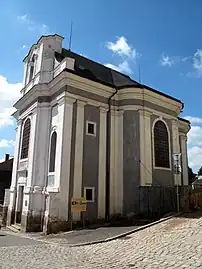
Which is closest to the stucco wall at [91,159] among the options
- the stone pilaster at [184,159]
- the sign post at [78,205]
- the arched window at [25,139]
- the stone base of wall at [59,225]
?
the stone base of wall at [59,225]

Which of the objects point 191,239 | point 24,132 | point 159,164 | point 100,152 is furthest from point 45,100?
point 191,239

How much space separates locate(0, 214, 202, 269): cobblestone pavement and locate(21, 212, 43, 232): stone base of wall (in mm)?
4870

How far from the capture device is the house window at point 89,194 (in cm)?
1579

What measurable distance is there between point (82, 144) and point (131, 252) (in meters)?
8.66

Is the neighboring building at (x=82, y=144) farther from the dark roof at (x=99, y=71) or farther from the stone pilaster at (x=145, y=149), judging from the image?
the dark roof at (x=99, y=71)

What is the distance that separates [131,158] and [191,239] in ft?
28.7

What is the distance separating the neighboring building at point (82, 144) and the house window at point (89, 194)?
0.06 meters

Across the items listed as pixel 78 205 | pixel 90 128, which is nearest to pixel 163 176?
pixel 90 128

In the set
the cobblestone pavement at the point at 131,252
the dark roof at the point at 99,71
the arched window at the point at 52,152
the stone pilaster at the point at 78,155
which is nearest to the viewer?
the cobblestone pavement at the point at 131,252

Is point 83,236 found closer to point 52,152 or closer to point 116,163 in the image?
point 52,152

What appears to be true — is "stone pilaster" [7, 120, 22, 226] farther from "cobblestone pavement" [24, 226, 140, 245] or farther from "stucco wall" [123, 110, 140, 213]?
"stucco wall" [123, 110, 140, 213]

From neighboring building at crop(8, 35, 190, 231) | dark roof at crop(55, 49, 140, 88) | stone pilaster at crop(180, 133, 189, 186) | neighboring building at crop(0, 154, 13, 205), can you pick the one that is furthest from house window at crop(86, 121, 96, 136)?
neighboring building at crop(0, 154, 13, 205)

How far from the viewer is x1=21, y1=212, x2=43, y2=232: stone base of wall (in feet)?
50.0

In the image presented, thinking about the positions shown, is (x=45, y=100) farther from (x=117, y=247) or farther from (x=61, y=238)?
(x=117, y=247)
